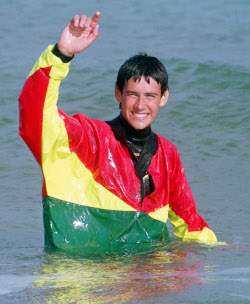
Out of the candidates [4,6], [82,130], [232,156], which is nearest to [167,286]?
[82,130]

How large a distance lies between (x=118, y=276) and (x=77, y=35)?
126 cm

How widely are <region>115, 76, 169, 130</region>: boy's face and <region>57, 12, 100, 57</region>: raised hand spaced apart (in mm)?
568

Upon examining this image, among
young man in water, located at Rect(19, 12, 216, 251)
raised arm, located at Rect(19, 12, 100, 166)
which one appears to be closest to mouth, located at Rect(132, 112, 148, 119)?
young man in water, located at Rect(19, 12, 216, 251)

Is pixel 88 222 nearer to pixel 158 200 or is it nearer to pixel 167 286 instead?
pixel 158 200

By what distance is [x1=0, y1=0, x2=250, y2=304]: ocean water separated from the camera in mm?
3459

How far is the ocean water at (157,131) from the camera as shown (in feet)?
11.3

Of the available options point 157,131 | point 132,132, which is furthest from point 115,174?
point 157,131

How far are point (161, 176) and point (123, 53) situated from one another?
5.49 meters

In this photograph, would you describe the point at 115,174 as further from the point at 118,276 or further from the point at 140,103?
the point at 118,276

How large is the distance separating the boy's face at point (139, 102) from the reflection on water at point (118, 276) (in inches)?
31.0

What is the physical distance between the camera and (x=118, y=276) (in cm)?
360

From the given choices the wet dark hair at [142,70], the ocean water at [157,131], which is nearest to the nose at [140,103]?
the wet dark hair at [142,70]

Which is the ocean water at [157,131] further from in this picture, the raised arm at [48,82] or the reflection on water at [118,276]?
the raised arm at [48,82]

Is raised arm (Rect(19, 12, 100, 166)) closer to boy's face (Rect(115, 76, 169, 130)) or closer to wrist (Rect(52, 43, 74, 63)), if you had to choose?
wrist (Rect(52, 43, 74, 63))
